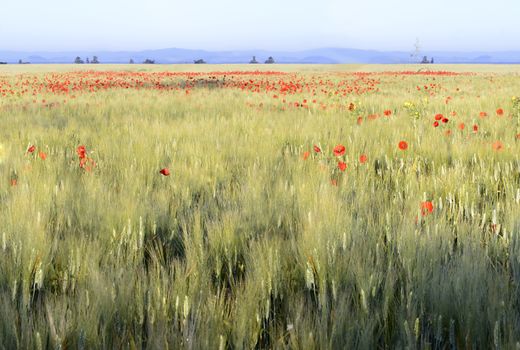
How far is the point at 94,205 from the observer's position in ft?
7.52

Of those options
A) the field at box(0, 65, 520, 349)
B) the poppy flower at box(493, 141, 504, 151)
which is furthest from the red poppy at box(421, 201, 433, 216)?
the poppy flower at box(493, 141, 504, 151)

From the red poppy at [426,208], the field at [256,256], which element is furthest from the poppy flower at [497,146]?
the red poppy at [426,208]

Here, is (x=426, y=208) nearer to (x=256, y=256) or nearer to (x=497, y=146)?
A: (x=256, y=256)

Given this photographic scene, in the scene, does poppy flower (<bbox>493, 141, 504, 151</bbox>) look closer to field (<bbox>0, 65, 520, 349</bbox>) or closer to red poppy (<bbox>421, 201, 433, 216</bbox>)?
field (<bbox>0, 65, 520, 349</bbox>)

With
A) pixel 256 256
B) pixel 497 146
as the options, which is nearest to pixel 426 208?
pixel 256 256

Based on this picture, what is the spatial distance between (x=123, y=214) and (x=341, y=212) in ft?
3.08

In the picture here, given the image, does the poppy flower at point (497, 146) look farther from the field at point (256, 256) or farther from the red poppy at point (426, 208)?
the red poppy at point (426, 208)

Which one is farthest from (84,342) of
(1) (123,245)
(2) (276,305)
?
(1) (123,245)

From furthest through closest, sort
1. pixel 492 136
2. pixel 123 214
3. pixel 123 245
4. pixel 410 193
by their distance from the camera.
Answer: pixel 492 136, pixel 410 193, pixel 123 214, pixel 123 245

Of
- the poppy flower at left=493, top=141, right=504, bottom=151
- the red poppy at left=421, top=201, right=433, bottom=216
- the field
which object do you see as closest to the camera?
the field

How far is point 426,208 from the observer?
2.12 m

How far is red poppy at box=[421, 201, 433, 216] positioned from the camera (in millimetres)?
2055

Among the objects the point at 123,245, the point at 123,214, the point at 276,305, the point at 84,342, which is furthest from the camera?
the point at 123,214

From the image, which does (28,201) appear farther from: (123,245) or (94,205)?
(123,245)
